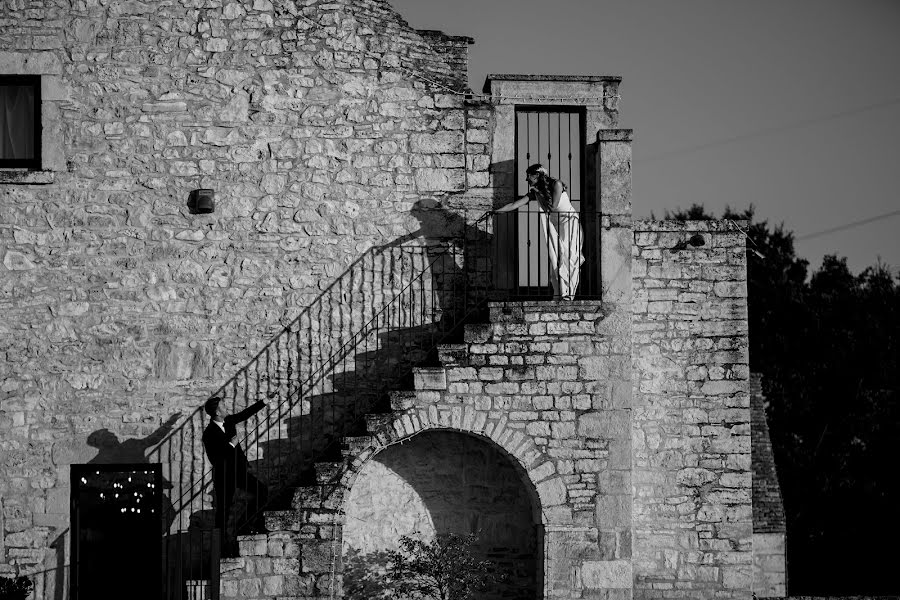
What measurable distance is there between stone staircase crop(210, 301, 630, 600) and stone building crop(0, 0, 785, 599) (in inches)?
24.2

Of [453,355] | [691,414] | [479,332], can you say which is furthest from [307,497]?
[691,414]

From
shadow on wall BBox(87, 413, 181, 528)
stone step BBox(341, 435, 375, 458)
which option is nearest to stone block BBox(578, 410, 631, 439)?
stone step BBox(341, 435, 375, 458)

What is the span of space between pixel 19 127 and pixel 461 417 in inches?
244

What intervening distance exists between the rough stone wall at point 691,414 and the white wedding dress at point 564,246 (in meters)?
1.01

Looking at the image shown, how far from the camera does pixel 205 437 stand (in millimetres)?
11883

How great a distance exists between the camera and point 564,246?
490 inches

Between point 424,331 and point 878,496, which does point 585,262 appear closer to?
point 424,331

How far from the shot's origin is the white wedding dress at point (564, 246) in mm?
12383

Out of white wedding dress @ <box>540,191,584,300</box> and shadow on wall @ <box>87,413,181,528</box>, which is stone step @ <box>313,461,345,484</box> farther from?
white wedding dress @ <box>540,191,584,300</box>

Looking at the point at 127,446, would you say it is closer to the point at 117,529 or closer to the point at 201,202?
the point at 117,529

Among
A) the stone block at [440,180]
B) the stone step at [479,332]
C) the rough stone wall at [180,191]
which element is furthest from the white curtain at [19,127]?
the stone step at [479,332]

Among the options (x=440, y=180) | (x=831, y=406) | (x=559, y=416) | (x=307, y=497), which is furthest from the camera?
(x=831, y=406)

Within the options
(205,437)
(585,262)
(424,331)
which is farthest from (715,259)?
(205,437)

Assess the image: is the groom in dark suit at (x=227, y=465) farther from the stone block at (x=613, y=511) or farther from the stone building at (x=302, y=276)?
the stone block at (x=613, y=511)
